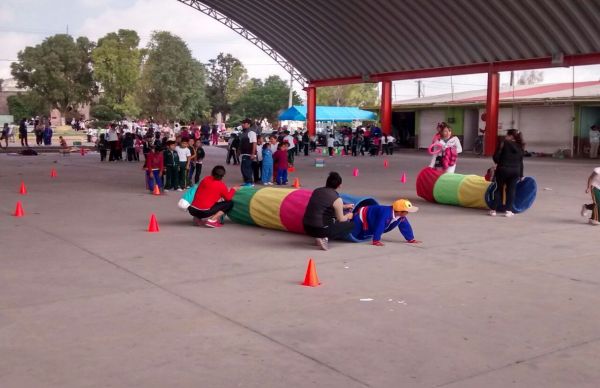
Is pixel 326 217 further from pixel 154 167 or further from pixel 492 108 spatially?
pixel 492 108

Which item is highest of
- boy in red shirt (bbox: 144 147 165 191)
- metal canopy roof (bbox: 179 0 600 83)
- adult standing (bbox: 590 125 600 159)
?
metal canopy roof (bbox: 179 0 600 83)

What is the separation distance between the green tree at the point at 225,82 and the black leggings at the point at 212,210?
86.6m

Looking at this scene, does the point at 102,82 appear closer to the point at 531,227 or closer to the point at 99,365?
the point at 531,227

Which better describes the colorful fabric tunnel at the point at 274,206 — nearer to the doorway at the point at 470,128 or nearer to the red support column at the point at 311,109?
the doorway at the point at 470,128

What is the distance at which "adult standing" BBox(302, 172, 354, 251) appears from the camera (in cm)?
922

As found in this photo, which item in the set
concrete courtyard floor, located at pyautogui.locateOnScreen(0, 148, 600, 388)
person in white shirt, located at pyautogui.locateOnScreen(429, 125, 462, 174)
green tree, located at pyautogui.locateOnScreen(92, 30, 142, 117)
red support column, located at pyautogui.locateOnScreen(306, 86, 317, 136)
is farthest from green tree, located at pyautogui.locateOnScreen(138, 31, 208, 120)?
concrete courtyard floor, located at pyautogui.locateOnScreen(0, 148, 600, 388)

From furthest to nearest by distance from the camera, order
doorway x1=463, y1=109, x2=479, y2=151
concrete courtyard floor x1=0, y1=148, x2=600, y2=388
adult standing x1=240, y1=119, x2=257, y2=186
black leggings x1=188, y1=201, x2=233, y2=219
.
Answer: doorway x1=463, y1=109, x2=479, y2=151
adult standing x1=240, y1=119, x2=257, y2=186
black leggings x1=188, y1=201, x2=233, y2=219
concrete courtyard floor x1=0, y1=148, x2=600, y2=388

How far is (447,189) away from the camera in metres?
14.2

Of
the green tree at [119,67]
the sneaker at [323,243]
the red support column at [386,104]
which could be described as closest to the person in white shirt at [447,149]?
the sneaker at [323,243]

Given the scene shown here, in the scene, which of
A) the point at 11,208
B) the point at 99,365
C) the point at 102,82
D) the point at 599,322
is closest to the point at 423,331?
the point at 599,322

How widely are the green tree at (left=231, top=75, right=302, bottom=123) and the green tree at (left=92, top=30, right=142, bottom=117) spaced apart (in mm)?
22125

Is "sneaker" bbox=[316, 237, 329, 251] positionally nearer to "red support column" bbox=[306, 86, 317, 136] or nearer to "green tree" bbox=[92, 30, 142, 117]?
"red support column" bbox=[306, 86, 317, 136]

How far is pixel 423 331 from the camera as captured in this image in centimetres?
565

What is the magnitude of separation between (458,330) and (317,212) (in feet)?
12.6
